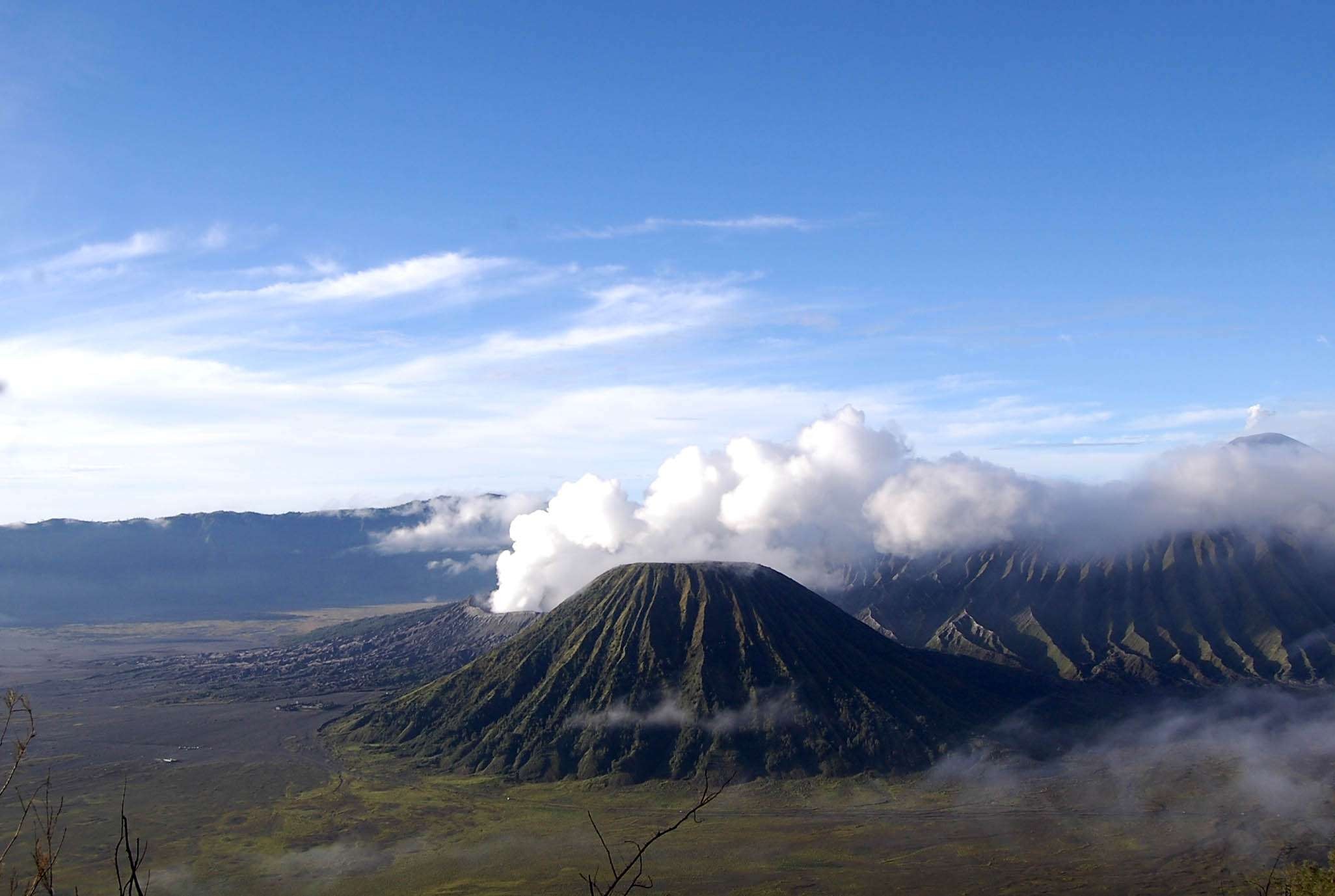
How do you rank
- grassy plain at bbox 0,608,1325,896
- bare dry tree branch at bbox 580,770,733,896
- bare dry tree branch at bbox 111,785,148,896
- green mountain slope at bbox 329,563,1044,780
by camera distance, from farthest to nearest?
green mountain slope at bbox 329,563,1044,780 → grassy plain at bbox 0,608,1325,896 → bare dry tree branch at bbox 580,770,733,896 → bare dry tree branch at bbox 111,785,148,896

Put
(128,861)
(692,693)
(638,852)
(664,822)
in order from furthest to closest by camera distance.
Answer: (692,693), (664,822), (638,852), (128,861)

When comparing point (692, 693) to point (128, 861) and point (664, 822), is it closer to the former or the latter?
point (664, 822)

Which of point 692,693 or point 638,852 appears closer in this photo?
point 638,852

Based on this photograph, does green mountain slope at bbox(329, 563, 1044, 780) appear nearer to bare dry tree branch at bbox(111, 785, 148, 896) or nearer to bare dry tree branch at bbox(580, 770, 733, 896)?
bare dry tree branch at bbox(580, 770, 733, 896)

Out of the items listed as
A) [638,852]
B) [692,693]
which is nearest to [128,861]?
[638,852]

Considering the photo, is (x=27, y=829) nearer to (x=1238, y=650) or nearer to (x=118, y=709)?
(x=118, y=709)

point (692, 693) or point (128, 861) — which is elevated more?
point (128, 861)

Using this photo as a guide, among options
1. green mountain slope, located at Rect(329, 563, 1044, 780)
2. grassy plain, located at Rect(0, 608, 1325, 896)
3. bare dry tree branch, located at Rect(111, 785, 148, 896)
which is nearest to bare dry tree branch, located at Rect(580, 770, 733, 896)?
bare dry tree branch, located at Rect(111, 785, 148, 896)

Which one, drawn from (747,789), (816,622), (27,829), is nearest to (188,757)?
(27,829)

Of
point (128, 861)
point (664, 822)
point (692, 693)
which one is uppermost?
point (128, 861)
